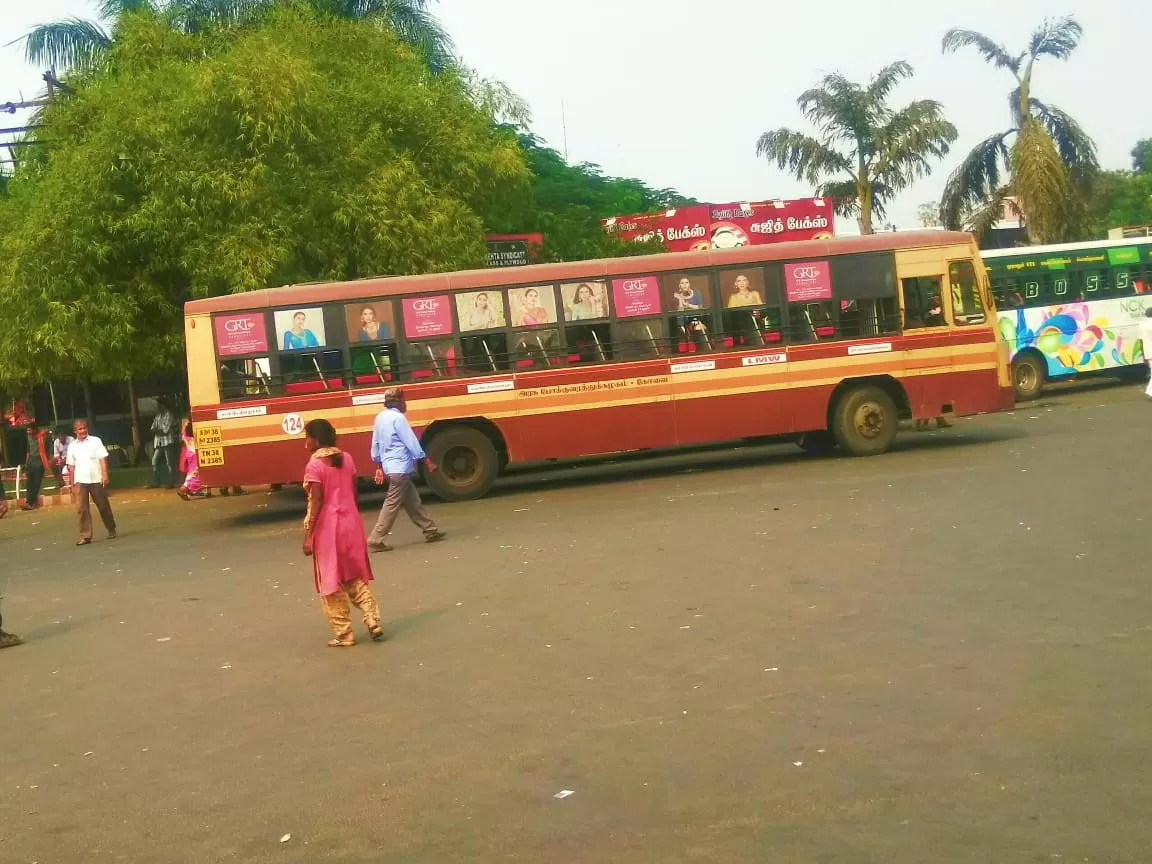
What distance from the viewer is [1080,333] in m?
28.2

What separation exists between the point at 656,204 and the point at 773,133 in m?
7.57

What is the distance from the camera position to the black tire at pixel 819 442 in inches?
803

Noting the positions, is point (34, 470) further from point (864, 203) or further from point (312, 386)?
point (864, 203)

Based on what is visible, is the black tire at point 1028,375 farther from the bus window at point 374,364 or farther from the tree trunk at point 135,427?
the tree trunk at point 135,427

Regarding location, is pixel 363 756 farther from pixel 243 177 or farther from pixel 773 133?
pixel 773 133

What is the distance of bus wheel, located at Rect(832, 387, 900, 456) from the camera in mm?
18922

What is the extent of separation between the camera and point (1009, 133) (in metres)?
37.5

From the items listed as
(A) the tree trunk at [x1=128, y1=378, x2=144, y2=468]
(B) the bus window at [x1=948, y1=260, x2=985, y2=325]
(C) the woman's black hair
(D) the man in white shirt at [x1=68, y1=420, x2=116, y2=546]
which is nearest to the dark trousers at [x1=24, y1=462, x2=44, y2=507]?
(D) the man in white shirt at [x1=68, y1=420, x2=116, y2=546]

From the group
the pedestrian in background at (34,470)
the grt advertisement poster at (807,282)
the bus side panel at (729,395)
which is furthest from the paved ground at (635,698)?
the pedestrian in background at (34,470)

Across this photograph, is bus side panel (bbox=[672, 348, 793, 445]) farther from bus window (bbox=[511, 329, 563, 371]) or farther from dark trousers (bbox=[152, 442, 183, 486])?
dark trousers (bbox=[152, 442, 183, 486])

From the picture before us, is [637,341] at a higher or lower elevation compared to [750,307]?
lower

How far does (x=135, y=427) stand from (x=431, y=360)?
59.6ft

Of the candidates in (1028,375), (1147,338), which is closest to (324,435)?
(1147,338)

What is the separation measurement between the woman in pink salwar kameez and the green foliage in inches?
811
